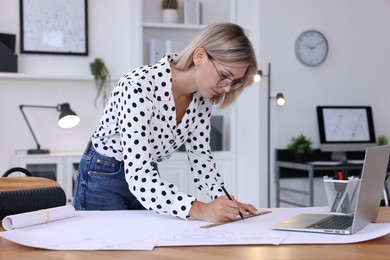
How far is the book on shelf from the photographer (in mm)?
4477

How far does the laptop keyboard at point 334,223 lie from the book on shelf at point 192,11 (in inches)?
121

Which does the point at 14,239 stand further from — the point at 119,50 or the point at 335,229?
the point at 119,50

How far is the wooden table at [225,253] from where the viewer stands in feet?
4.02

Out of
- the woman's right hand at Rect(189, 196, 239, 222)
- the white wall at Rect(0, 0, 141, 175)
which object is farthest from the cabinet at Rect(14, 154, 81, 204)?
the woman's right hand at Rect(189, 196, 239, 222)

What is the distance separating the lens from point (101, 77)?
427cm

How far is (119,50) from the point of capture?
4.42m

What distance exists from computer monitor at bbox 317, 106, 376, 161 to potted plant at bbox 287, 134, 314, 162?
18 cm

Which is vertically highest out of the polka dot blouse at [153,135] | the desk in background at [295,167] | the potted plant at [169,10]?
the potted plant at [169,10]

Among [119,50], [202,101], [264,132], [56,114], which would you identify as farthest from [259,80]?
[202,101]

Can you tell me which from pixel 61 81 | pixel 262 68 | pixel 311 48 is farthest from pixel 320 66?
pixel 61 81

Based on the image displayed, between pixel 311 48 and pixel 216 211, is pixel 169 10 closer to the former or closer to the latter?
pixel 311 48

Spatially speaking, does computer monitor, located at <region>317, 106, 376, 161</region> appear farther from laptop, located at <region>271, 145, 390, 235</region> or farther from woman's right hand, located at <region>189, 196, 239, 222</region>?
woman's right hand, located at <region>189, 196, 239, 222</region>

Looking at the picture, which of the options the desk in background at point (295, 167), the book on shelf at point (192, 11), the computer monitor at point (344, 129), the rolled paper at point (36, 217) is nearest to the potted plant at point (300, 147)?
the desk in background at point (295, 167)

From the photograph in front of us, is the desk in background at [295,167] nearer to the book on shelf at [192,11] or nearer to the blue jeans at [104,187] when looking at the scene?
the book on shelf at [192,11]
